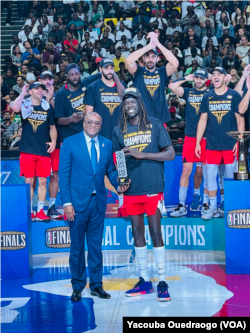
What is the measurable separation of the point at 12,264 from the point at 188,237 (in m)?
2.25

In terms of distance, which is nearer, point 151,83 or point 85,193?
point 85,193

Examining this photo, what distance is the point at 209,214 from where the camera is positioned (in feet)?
21.0

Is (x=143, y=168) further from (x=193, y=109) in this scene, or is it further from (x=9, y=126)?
(x=9, y=126)

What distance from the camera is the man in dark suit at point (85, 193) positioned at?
4.54 m

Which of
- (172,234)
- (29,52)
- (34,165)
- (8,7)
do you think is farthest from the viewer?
(8,7)

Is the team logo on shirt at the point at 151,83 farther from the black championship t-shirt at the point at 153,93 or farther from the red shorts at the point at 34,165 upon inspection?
the red shorts at the point at 34,165

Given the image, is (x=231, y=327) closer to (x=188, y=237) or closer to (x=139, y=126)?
(x=139, y=126)

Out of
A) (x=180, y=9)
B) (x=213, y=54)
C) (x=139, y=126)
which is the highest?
(x=180, y=9)

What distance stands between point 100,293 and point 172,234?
2.07 m

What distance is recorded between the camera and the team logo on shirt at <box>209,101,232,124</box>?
6.24m

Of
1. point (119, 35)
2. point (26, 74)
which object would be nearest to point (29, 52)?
point (26, 74)

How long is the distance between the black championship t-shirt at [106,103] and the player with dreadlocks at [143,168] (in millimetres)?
1666

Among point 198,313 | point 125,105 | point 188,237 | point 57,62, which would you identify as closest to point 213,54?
point 57,62

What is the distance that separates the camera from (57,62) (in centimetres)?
1270
